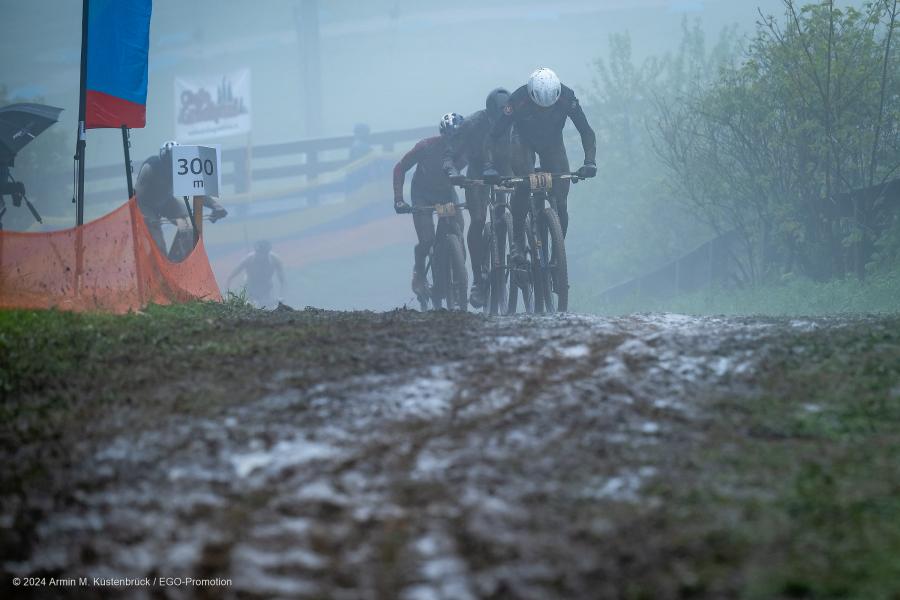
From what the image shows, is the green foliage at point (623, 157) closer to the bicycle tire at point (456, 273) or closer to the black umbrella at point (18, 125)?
the bicycle tire at point (456, 273)

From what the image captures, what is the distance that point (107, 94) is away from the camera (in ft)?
33.6

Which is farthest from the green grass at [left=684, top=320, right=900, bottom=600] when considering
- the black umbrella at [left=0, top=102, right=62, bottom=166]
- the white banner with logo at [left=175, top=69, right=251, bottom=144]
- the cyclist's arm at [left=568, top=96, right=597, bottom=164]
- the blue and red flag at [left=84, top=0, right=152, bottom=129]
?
the white banner with logo at [left=175, top=69, right=251, bottom=144]

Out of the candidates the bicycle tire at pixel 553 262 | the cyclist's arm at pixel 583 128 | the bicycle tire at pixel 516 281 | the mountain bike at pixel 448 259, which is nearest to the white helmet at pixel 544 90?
the cyclist's arm at pixel 583 128

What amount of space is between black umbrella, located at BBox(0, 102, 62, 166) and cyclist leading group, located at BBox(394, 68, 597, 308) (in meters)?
5.02

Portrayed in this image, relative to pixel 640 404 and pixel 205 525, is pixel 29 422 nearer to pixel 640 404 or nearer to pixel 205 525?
pixel 205 525

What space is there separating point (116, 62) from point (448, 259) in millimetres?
4846

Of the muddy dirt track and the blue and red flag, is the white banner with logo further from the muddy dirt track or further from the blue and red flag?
the muddy dirt track

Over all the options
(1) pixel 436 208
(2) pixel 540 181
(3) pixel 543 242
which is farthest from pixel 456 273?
(2) pixel 540 181

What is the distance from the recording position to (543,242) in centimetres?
1095

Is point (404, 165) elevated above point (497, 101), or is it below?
below

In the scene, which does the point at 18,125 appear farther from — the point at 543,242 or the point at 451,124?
the point at 543,242

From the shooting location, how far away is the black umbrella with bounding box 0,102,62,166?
Result: 1331 cm

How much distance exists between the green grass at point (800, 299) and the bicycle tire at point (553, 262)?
2831 millimetres

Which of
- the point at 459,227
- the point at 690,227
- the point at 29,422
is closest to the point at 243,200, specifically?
the point at 690,227
